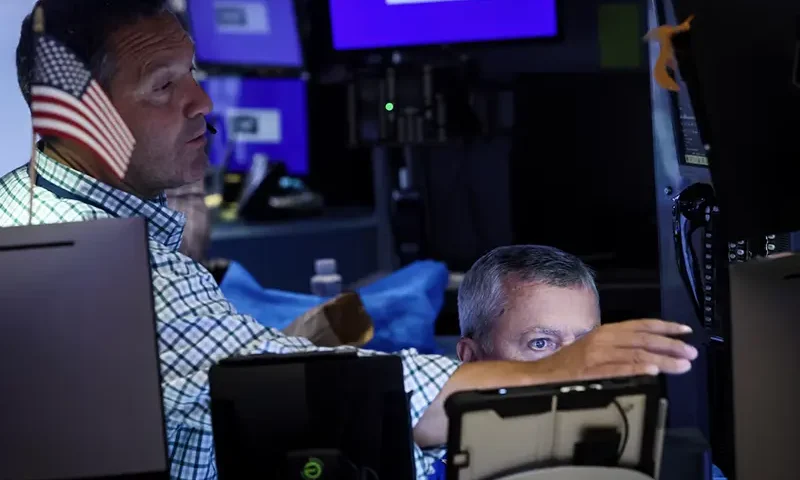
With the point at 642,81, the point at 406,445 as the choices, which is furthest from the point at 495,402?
the point at 642,81

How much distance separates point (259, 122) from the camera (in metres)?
4.68

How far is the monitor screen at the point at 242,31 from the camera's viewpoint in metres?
4.33

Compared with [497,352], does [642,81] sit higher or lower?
higher

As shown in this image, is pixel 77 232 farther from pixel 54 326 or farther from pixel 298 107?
pixel 298 107

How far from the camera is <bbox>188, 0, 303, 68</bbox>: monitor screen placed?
14.2 ft

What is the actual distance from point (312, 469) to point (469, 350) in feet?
2.01

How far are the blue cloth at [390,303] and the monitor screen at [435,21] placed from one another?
2.02ft

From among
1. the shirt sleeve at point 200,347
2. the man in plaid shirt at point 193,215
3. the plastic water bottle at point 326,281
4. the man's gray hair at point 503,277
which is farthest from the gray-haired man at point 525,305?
the plastic water bottle at point 326,281

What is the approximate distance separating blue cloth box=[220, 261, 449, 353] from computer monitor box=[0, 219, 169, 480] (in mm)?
1309

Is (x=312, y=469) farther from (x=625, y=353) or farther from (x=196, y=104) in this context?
(x=196, y=104)

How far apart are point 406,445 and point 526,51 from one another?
201 cm

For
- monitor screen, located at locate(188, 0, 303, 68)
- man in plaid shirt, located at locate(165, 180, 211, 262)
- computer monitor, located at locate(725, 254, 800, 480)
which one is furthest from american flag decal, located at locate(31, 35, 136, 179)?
monitor screen, located at locate(188, 0, 303, 68)

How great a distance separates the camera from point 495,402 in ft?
3.54

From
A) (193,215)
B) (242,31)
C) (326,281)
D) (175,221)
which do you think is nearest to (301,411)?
(175,221)
